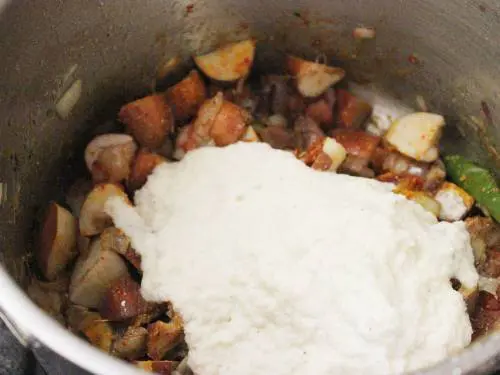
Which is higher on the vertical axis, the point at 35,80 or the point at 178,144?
the point at 35,80

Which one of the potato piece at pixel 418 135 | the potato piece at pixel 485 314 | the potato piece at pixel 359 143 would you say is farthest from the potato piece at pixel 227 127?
the potato piece at pixel 485 314

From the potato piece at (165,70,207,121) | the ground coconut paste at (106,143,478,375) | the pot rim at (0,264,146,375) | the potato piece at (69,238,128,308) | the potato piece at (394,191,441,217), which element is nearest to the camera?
the pot rim at (0,264,146,375)

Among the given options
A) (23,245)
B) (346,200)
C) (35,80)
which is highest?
(35,80)

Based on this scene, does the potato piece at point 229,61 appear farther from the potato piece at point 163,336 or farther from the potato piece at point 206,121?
the potato piece at point 163,336

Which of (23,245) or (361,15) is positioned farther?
(361,15)

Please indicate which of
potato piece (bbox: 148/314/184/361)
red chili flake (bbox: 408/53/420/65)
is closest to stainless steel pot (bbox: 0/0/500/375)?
red chili flake (bbox: 408/53/420/65)

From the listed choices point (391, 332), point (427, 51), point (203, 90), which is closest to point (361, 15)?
point (427, 51)

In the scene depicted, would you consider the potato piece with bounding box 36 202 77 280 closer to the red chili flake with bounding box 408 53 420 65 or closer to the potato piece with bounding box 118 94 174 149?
the potato piece with bounding box 118 94 174 149

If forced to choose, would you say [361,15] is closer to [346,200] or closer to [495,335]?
[346,200]
